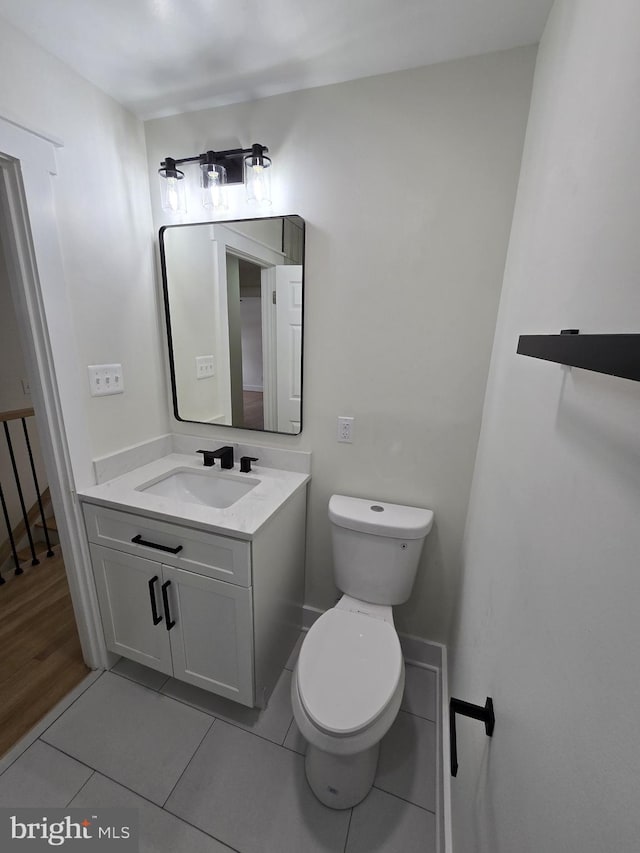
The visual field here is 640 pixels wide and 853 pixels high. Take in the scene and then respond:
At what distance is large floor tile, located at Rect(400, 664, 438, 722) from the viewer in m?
1.46

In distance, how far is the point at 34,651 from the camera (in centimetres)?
161

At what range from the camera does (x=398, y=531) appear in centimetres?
136

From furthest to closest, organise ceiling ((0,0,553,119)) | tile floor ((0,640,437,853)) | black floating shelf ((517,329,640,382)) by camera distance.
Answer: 1. tile floor ((0,640,437,853))
2. ceiling ((0,0,553,119))
3. black floating shelf ((517,329,640,382))

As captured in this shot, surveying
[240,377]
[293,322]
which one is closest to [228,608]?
[240,377]

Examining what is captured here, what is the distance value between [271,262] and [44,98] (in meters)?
0.86

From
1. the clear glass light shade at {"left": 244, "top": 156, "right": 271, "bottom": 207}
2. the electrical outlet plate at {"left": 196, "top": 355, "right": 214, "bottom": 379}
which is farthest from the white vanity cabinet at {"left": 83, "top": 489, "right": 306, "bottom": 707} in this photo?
the clear glass light shade at {"left": 244, "top": 156, "right": 271, "bottom": 207}

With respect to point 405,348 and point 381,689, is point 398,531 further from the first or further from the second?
point 405,348

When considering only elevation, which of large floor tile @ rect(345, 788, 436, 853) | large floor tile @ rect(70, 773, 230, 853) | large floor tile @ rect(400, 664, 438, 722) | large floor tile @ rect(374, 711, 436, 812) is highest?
large floor tile @ rect(70, 773, 230, 853)

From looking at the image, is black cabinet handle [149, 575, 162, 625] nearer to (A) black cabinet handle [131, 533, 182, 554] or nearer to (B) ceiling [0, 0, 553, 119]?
(A) black cabinet handle [131, 533, 182, 554]

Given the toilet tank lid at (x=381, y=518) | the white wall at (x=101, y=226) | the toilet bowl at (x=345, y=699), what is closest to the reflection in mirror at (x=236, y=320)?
the white wall at (x=101, y=226)

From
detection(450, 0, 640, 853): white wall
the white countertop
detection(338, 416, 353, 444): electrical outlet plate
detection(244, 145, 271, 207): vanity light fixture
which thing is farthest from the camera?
detection(338, 416, 353, 444): electrical outlet plate

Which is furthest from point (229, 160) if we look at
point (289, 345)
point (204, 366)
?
point (204, 366)

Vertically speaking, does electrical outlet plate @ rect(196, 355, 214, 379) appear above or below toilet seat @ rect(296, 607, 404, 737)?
above

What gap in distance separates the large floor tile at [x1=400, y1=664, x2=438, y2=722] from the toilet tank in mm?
452
